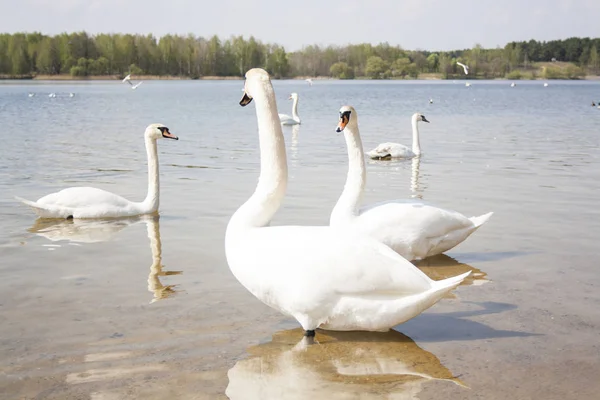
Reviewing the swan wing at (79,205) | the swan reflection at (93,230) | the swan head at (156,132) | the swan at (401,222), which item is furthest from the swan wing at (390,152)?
the swan at (401,222)

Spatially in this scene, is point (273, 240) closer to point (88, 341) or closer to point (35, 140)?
point (88, 341)

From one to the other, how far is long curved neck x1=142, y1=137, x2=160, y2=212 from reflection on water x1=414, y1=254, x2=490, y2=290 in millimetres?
4006

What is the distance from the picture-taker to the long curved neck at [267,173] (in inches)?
206

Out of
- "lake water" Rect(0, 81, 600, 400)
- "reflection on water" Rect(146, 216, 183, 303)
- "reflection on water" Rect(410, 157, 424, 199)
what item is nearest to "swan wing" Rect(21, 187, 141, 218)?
"lake water" Rect(0, 81, 600, 400)

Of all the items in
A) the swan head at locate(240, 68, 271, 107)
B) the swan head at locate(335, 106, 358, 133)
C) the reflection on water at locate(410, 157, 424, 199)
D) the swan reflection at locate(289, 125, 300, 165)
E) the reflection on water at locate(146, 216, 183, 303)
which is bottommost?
the swan reflection at locate(289, 125, 300, 165)

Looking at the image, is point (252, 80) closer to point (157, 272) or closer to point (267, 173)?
point (267, 173)

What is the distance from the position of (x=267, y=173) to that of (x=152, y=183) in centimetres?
536

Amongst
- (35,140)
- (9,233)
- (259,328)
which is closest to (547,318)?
(259,328)

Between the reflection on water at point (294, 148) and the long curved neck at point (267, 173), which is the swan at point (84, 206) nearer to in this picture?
the long curved neck at point (267, 173)

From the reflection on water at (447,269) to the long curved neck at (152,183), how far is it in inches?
158

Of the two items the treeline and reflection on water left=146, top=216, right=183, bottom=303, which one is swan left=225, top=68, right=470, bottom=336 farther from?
the treeline

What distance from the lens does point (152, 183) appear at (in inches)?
407

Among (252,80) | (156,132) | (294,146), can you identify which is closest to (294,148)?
(294,146)

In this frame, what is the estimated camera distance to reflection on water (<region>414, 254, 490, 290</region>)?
6.99 metres
